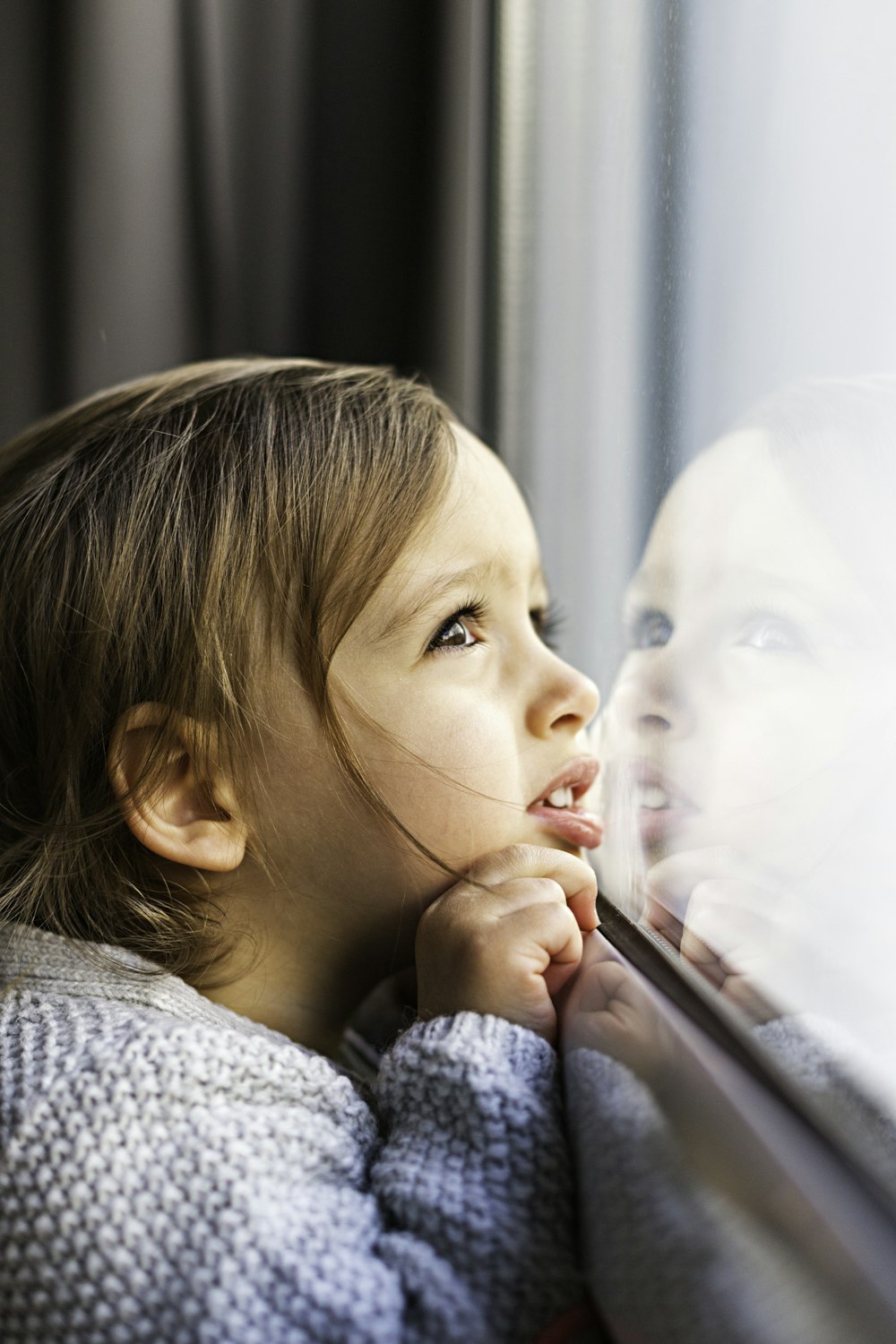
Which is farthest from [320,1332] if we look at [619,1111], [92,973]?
[92,973]

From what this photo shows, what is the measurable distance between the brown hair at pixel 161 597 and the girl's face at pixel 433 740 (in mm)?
17

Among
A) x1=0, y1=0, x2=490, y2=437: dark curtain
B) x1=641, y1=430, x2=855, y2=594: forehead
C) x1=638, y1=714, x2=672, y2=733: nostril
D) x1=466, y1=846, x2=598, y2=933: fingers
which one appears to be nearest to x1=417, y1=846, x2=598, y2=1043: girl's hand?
x1=466, y1=846, x2=598, y2=933: fingers

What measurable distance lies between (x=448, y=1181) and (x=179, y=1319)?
0.14 meters

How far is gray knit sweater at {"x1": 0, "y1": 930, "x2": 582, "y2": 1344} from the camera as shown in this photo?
516mm

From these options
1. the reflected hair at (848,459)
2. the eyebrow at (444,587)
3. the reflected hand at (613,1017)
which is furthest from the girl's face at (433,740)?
the reflected hair at (848,459)

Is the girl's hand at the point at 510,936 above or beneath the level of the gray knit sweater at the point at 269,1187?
above

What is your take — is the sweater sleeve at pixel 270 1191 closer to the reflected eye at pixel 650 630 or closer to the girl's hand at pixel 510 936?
the girl's hand at pixel 510 936

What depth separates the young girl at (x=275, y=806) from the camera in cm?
58

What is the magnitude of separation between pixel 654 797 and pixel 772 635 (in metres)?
0.14

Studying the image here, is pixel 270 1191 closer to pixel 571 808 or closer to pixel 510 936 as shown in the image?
pixel 510 936

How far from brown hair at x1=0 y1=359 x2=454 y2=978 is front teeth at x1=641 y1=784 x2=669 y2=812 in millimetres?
169

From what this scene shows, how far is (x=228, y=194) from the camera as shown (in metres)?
1.25

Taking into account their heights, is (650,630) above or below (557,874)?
above

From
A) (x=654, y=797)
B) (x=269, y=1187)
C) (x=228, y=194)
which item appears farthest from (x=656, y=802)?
(x=228, y=194)
